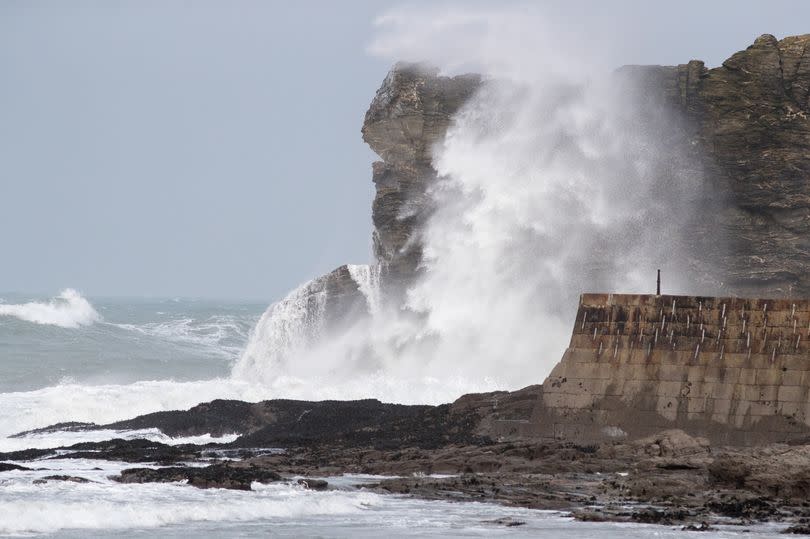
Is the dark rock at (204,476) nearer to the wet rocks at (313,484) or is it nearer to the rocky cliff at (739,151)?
the wet rocks at (313,484)

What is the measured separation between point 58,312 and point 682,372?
53.1 m

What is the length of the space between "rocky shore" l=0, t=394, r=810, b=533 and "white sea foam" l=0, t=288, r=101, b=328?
4303 centimetres

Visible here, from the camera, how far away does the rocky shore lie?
54.7ft

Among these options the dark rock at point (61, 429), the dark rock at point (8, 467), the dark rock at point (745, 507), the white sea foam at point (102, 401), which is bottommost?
the dark rock at point (745, 507)

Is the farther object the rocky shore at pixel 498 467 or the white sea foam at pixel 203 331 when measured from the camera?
the white sea foam at pixel 203 331

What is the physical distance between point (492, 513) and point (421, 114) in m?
22.5

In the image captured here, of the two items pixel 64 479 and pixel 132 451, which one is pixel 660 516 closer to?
pixel 64 479

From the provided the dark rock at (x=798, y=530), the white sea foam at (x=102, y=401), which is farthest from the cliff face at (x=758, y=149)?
the dark rock at (x=798, y=530)

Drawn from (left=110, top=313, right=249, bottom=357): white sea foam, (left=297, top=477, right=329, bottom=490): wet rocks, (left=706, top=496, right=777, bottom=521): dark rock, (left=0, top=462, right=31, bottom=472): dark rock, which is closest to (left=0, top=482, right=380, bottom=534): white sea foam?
(left=297, top=477, right=329, bottom=490): wet rocks

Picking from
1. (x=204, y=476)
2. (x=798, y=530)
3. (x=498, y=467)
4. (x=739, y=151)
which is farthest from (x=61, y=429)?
(x=739, y=151)

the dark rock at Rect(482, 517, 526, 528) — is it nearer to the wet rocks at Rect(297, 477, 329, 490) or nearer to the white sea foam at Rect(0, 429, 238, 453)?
the wet rocks at Rect(297, 477, 329, 490)

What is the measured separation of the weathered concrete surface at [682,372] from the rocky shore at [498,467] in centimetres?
44

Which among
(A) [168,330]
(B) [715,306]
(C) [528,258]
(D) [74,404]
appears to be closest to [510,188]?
(C) [528,258]

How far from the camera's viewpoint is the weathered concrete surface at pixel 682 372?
1980 centimetres
